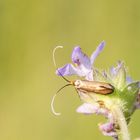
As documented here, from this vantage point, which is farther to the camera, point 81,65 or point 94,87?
point 81,65

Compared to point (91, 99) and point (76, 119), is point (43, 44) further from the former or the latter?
point (91, 99)

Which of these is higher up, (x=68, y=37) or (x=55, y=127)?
(x=68, y=37)

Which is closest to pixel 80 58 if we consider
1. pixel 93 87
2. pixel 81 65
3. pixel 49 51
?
pixel 81 65

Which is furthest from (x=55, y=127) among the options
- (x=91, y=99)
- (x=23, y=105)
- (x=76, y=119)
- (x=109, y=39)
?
(x=91, y=99)

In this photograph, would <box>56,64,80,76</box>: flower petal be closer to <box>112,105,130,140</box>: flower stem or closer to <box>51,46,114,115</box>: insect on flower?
<box>51,46,114,115</box>: insect on flower

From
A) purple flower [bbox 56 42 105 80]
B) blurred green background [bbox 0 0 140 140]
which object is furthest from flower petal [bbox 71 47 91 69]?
blurred green background [bbox 0 0 140 140]

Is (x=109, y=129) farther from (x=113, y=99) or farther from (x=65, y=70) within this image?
(x=65, y=70)
